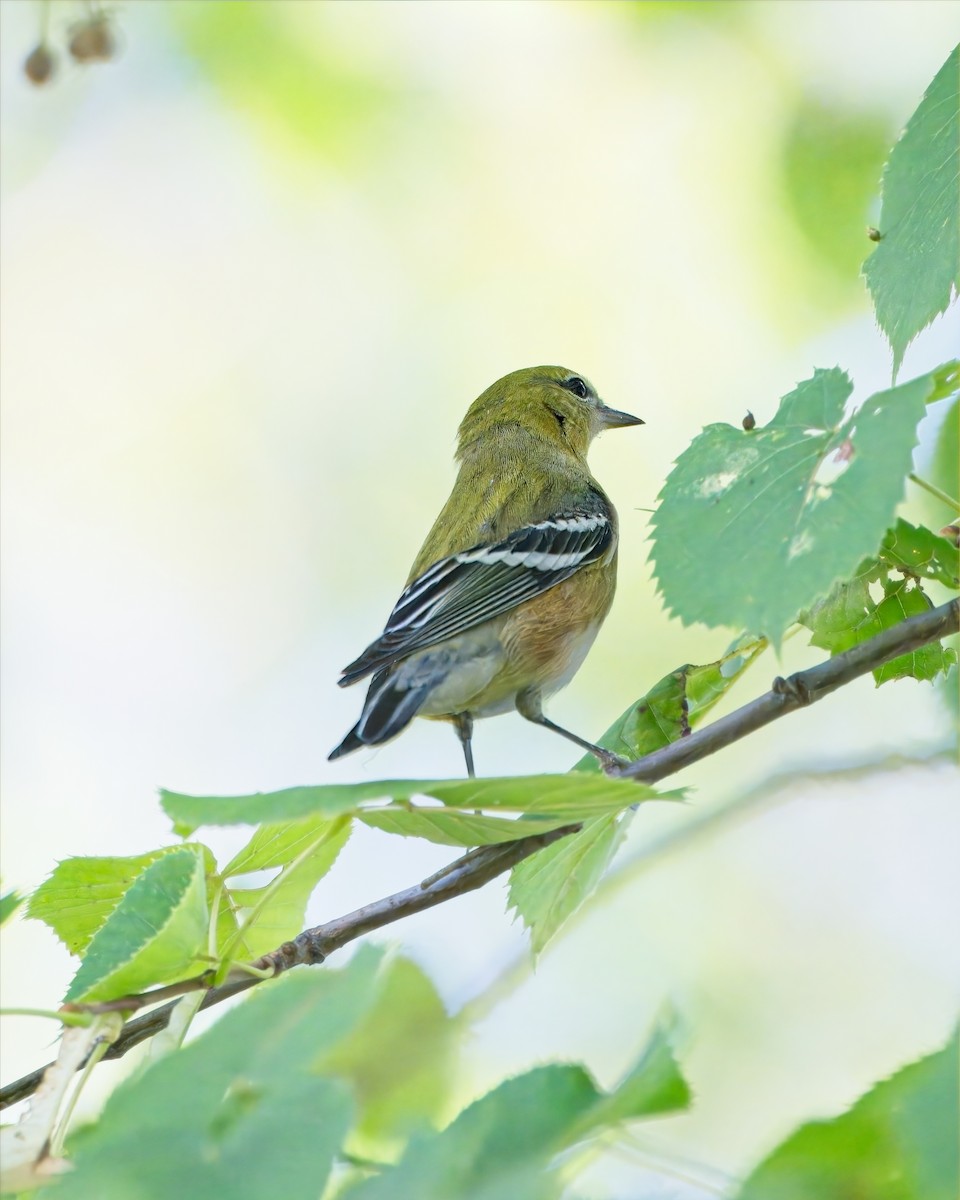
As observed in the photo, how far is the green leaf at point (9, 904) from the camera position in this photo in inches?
42.3

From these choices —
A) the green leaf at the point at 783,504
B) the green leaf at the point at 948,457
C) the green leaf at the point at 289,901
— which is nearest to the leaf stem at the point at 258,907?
the green leaf at the point at 289,901

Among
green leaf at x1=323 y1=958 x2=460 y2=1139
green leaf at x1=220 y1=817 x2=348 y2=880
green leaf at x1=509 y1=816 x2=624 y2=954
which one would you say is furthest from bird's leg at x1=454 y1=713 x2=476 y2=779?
green leaf at x1=220 y1=817 x2=348 y2=880

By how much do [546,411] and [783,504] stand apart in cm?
286

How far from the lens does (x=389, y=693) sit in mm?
2678

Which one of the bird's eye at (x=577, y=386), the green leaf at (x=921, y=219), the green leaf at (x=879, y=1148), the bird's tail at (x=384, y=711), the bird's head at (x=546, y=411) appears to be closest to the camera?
the green leaf at (x=879, y=1148)

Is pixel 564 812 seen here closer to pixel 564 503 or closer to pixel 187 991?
pixel 187 991

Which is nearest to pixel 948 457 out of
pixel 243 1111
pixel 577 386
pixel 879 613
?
pixel 879 613

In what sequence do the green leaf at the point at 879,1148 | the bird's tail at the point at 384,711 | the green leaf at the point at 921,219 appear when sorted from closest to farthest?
the green leaf at the point at 879,1148 → the green leaf at the point at 921,219 → the bird's tail at the point at 384,711

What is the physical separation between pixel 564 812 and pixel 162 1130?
41 centimetres

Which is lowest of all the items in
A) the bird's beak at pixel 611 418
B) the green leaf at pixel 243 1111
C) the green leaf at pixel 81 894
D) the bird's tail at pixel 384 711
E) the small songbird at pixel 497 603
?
the green leaf at pixel 243 1111

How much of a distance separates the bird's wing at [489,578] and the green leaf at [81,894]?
3.43ft

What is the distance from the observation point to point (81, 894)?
63.8 inches

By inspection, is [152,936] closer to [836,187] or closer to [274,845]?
[274,845]

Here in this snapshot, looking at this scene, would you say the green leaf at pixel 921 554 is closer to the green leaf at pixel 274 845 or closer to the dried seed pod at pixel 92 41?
the green leaf at pixel 274 845
